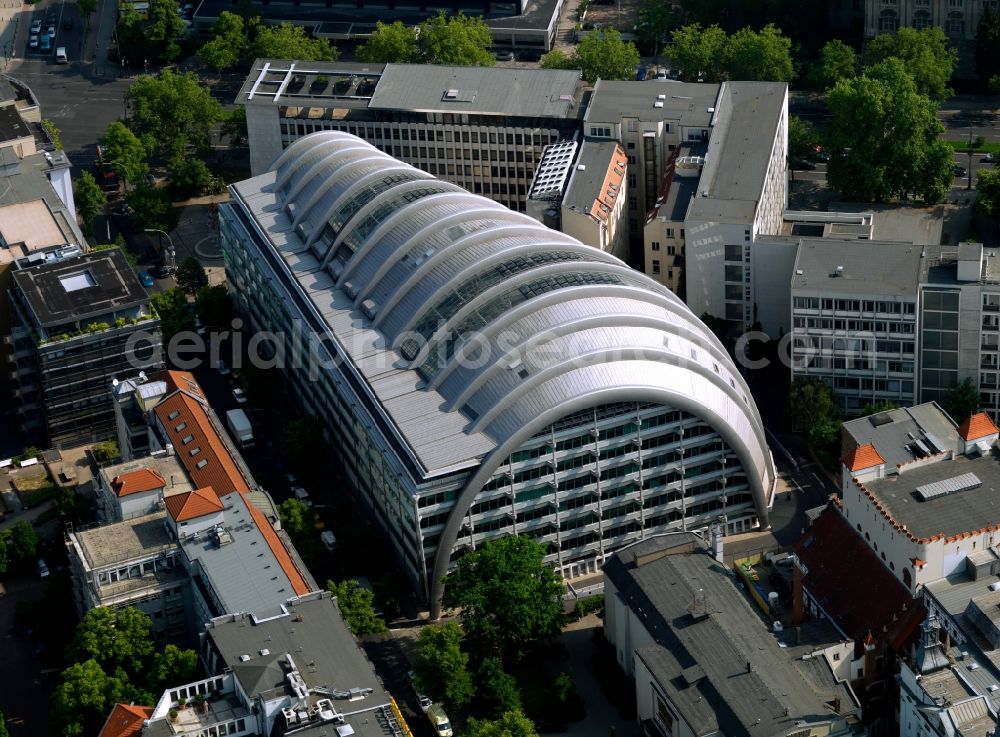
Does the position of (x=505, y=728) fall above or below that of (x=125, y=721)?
below

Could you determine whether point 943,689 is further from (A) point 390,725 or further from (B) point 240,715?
(B) point 240,715

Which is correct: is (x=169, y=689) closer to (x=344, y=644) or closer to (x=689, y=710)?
(x=344, y=644)

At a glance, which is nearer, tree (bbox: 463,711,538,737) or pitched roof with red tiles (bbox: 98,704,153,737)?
pitched roof with red tiles (bbox: 98,704,153,737)

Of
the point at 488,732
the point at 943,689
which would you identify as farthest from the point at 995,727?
the point at 488,732

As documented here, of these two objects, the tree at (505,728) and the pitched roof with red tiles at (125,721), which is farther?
the tree at (505,728)

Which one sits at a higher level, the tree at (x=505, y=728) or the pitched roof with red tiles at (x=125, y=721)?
the pitched roof with red tiles at (x=125, y=721)

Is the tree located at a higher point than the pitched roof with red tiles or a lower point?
lower

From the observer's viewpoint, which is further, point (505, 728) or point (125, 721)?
point (505, 728)

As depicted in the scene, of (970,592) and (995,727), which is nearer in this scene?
(995,727)
